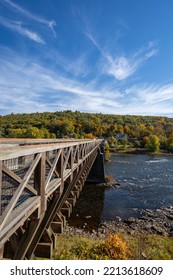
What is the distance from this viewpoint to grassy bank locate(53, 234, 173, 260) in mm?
12109

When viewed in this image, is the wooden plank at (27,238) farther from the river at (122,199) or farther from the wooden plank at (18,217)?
the river at (122,199)

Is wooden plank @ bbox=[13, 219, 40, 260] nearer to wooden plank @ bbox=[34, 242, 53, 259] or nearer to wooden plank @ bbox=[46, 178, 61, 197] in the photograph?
wooden plank @ bbox=[46, 178, 61, 197]

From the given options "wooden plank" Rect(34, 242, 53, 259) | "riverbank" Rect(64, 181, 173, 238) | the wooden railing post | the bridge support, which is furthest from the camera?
the bridge support

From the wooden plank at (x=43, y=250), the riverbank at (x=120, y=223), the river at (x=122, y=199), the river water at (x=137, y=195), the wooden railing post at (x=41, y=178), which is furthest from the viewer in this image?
the river water at (x=137, y=195)

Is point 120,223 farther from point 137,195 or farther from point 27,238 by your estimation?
point 27,238

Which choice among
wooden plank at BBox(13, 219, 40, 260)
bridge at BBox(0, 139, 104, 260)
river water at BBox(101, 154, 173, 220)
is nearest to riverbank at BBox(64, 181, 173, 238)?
river water at BBox(101, 154, 173, 220)

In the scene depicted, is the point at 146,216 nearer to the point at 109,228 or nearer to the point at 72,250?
the point at 109,228

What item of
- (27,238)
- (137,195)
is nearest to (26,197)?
(27,238)

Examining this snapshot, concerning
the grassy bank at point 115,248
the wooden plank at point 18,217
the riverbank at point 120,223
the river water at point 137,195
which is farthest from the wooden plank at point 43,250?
the river water at point 137,195

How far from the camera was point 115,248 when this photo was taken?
1265 cm

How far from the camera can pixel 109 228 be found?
1808cm

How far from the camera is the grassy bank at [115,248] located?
12.1 m
